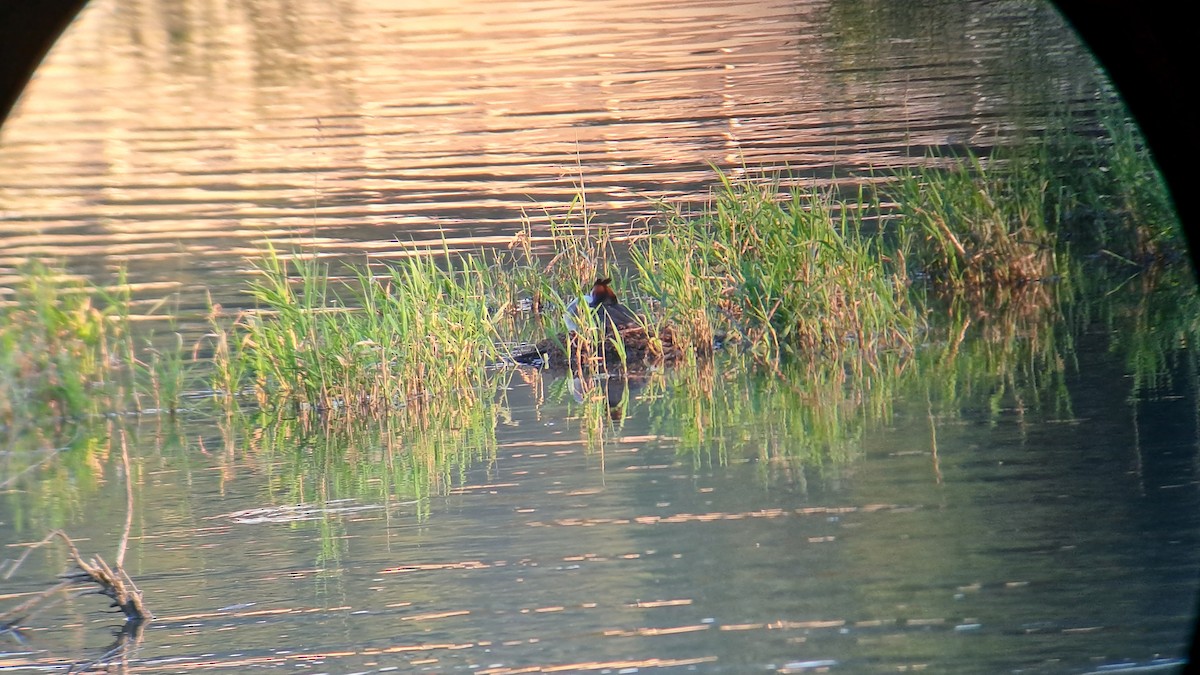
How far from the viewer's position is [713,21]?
3784cm

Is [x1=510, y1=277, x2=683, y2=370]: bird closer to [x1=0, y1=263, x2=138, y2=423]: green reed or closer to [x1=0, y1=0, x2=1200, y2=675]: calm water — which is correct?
[x1=0, y1=0, x2=1200, y2=675]: calm water

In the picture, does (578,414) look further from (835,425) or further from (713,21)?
(713,21)

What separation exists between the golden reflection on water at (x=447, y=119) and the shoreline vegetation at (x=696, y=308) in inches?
101

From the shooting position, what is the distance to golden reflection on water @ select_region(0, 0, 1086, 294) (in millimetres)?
18938

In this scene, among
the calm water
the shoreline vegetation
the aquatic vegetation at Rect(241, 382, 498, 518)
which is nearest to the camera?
the calm water

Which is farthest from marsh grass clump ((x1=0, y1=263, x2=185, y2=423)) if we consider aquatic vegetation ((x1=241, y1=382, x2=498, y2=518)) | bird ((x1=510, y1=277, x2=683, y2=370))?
bird ((x1=510, y1=277, x2=683, y2=370))

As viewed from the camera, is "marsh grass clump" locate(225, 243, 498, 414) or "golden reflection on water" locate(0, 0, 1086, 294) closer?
"marsh grass clump" locate(225, 243, 498, 414)

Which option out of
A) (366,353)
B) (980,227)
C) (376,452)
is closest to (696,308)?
(366,353)

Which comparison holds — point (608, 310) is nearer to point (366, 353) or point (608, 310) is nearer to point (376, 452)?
point (366, 353)

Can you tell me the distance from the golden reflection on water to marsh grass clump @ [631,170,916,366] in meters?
3.61

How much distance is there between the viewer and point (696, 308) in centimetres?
1127

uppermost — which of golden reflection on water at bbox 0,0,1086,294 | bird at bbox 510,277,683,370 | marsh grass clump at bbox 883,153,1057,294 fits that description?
golden reflection on water at bbox 0,0,1086,294

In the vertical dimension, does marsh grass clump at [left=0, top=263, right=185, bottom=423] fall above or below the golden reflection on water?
below

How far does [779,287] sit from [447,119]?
1646cm
